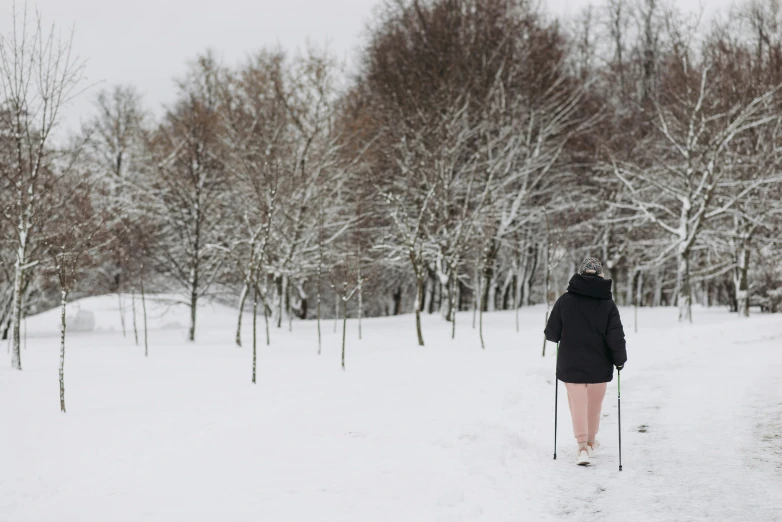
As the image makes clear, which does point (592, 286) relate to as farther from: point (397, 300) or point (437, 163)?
point (397, 300)

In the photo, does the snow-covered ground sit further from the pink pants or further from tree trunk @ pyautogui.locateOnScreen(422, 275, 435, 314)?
tree trunk @ pyautogui.locateOnScreen(422, 275, 435, 314)

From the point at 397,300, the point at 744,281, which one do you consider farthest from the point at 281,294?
the point at 744,281

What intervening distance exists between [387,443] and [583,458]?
2030mm

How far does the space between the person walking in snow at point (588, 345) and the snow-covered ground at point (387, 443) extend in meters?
0.50

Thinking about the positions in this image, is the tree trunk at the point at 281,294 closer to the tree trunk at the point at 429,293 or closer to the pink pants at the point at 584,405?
the tree trunk at the point at 429,293

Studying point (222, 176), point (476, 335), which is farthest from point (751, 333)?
point (222, 176)

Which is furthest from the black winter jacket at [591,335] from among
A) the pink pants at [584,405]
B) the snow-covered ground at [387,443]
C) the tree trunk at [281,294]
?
the tree trunk at [281,294]

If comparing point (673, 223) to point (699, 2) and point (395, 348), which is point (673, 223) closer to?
point (699, 2)

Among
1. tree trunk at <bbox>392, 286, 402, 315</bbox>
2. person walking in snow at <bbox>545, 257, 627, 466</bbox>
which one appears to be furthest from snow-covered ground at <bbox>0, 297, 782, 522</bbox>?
tree trunk at <bbox>392, 286, 402, 315</bbox>

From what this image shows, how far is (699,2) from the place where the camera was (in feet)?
89.4

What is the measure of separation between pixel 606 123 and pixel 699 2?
20.3 ft

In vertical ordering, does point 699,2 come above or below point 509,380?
above

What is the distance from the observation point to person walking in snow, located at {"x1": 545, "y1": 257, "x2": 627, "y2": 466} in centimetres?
607

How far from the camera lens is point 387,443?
22.6 ft
